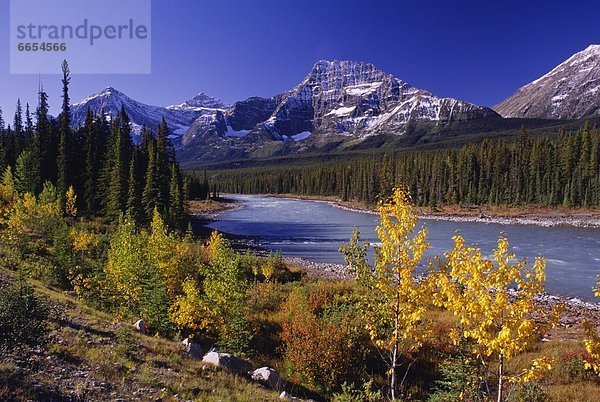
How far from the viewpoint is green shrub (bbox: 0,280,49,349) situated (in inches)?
394

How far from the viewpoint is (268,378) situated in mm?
12734

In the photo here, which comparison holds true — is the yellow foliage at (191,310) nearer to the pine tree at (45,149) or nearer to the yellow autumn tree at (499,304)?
the yellow autumn tree at (499,304)

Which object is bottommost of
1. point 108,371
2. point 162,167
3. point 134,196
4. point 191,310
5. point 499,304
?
point 191,310

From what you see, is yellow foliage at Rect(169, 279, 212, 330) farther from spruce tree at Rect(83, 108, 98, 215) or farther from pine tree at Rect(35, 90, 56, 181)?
pine tree at Rect(35, 90, 56, 181)

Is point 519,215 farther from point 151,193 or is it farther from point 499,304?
point 499,304

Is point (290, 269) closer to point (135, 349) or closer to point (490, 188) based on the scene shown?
point (135, 349)

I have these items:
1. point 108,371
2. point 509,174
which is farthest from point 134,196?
point 509,174

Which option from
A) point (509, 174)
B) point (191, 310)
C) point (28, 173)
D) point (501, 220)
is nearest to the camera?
point (191, 310)

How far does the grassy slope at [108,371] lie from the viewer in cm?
847

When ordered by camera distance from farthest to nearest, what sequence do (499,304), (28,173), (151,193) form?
(28,173)
(151,193)
(499,304)

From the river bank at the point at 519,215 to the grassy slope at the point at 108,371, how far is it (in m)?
81.6

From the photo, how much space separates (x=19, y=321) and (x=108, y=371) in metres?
2.91

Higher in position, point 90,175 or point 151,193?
point 90,175

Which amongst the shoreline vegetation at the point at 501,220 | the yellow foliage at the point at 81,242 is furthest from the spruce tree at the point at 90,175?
the yellow foliage at the point at 81,242
